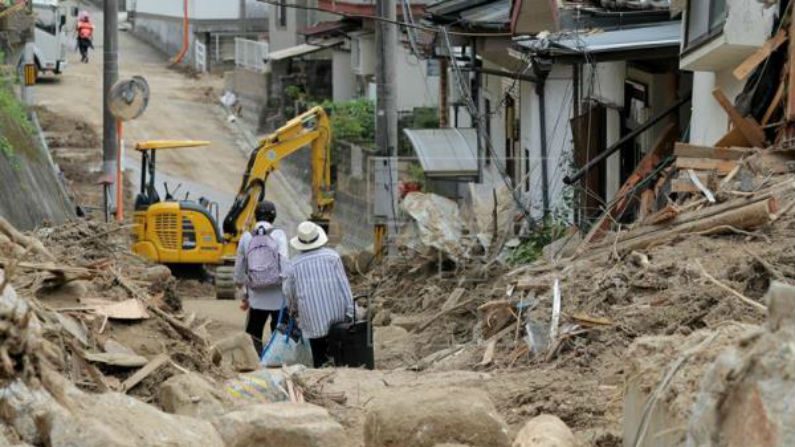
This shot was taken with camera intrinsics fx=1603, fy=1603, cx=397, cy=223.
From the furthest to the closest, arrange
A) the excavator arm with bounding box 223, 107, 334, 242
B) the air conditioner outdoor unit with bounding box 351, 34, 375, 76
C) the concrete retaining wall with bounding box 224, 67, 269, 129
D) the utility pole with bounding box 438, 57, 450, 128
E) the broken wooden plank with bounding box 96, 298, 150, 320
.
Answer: the concrete retaining wall with bounding box 224, 67, 269, 129 < the air conditioner outdoor unit with bounding box 351, 34, 375, 76 < the utility pole with bounding box 438, 57, 450, 128 < the excavator arm with bounding box 223, 107, 334, 242 < the broken wooden plank with bounding box 96, 298, 150, 320

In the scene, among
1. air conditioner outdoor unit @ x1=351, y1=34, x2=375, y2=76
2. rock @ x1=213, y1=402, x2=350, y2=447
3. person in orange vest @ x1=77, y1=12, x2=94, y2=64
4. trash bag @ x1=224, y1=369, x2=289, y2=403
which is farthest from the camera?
person in orange vest @ x1=77, y1=12, x2=94, y2=64

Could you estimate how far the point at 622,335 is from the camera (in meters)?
10.7

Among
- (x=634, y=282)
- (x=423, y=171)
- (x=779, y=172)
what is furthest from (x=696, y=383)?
(x=423, y=171)

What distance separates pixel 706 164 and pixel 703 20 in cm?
221

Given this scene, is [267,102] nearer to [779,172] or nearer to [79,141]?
[79,141]

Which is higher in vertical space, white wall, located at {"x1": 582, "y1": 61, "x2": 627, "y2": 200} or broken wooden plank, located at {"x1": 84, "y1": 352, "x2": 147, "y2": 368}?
white wall, located at {"x1": 582, "y1": 61, "x2": 627, "y2": 200}

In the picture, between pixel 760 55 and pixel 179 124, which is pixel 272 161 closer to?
pixel 760 55

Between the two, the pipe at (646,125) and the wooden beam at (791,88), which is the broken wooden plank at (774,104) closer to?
the wooden beam at (791,88)

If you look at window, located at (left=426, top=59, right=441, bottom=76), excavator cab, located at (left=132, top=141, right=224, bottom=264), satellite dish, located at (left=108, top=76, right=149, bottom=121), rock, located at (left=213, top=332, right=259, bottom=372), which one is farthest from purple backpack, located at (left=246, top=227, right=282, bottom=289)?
window, located at (left=426, top=59, right=441, bottom=76)

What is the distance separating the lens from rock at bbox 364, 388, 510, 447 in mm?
8180

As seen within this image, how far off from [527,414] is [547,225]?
28.8ft

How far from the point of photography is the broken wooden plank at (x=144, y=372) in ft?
30.5

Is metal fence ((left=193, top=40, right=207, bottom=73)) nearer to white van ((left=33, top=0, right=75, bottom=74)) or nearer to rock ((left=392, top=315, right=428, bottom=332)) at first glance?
white van ((left=33, top=0, right=75, bottom=74))

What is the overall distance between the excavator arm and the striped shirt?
39.8ft
